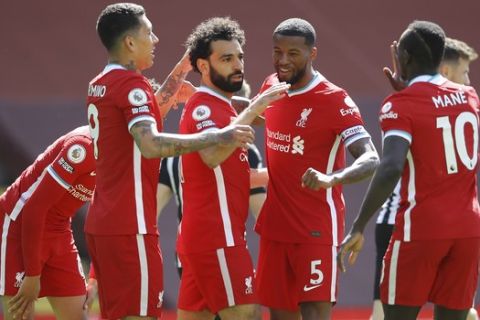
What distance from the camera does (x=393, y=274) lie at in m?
5.96

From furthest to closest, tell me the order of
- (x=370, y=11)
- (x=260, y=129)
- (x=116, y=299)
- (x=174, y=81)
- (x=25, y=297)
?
(x=370, y=11) < (x=260, y=129) < (x=174, y=81) < (x=25, y=297) < (x=116, y=299)

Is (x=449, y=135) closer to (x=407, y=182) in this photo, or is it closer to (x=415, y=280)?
(x=407, y=182)

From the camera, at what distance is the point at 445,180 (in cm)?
590

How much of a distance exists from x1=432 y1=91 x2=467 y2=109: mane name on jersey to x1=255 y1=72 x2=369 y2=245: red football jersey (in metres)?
0.51

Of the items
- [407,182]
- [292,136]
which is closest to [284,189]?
[292,136]

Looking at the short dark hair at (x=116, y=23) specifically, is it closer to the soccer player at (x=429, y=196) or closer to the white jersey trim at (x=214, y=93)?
the white jersey trim at (x=214, y=93)

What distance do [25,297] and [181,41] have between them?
5.94 m

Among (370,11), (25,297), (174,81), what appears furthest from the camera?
(370,11)

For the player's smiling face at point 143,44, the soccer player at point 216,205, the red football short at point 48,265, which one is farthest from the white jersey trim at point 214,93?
the red football short at point 48,265

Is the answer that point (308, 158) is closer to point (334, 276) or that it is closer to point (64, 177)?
point (334, 276)

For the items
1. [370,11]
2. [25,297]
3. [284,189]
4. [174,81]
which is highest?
[370,11]

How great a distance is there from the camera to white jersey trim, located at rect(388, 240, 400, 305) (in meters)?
5.96

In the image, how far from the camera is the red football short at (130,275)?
5.67m

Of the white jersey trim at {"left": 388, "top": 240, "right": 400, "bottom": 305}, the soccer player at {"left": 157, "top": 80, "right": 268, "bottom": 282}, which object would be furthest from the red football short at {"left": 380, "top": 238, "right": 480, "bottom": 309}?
the soccer player at {"left": 157, "top": 80, "right": 268, "bottom": 282}
